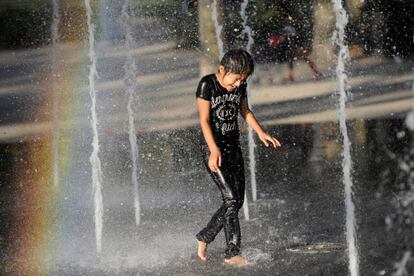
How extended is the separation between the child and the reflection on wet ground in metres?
0.23

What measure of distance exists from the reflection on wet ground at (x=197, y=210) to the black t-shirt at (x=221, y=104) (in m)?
0.79

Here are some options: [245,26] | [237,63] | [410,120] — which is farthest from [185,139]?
[245,26]

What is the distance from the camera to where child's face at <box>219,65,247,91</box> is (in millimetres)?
4188

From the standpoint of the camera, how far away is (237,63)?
4.11 metres

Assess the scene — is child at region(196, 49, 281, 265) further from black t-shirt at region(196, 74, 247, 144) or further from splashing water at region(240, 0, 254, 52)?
splashing water at region(240, 0, 254, 52)

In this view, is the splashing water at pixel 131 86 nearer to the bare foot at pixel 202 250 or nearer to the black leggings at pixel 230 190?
the bare foot at pixel 202 250

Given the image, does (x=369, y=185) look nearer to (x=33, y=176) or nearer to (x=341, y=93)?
(x=33, y=176)

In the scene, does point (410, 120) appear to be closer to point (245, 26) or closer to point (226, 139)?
point (226, 139)

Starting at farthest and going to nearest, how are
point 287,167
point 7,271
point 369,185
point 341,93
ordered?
1. point 341,93
2. point 287,167
3. point 369,185
4. point 7,271

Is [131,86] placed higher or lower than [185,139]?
higher

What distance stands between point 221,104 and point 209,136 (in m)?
0.21

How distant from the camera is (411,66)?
1565cm

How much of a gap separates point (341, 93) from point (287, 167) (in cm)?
550

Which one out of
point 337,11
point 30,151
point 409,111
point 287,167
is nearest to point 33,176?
point 30,151
